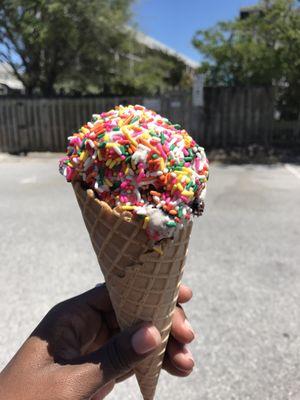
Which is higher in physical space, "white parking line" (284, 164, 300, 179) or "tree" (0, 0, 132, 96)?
"tree" (0, 0, 132, 96)

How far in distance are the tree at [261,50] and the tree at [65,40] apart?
3628 mm

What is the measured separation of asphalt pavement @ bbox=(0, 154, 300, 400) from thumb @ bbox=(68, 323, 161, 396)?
51.2 inches

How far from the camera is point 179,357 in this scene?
222 cm

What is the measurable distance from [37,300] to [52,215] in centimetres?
285

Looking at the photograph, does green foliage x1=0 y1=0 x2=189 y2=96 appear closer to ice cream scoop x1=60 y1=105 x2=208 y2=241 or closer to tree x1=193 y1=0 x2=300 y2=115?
tree x1=193 y1=0 x2=300 y2=115

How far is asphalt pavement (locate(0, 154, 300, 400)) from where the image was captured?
299cm

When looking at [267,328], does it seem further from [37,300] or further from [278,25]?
[278,25]

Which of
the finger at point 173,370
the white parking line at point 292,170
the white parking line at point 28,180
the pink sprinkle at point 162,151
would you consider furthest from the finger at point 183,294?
the white parking line at point 292,170

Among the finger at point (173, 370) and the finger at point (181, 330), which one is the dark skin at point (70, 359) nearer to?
the finger at point (173, 370)

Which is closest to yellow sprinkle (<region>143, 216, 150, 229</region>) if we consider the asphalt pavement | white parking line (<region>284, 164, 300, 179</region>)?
the asphalt pavement

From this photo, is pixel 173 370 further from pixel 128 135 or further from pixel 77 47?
pixel 77 47

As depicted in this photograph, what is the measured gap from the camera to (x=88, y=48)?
52.7 ft

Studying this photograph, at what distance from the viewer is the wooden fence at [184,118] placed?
14.2m

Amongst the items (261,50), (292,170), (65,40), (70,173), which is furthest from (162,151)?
(65,40)
